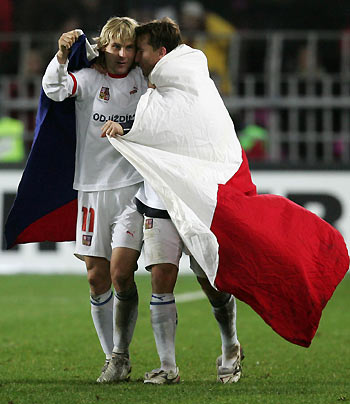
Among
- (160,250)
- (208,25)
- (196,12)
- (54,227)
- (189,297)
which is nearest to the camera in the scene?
(160,250)

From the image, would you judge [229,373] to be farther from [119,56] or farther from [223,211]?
[119,56]

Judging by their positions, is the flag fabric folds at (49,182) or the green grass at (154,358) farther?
the flag fabric folds at (49,182)

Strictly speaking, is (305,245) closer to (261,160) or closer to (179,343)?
(179,343)

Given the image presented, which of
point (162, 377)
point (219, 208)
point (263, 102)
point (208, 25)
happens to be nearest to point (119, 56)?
point (219, 208)

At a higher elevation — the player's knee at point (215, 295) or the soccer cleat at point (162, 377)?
the player's knee at point (215, 295)

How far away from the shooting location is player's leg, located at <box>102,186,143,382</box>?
5.73m

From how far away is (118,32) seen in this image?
5719 mm

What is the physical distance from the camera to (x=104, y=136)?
572cm

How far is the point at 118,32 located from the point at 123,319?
1.62 m

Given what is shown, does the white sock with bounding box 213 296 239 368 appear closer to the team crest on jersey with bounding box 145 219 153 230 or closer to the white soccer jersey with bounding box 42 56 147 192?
the team crest on jersey with bounding box 145 219 153 230

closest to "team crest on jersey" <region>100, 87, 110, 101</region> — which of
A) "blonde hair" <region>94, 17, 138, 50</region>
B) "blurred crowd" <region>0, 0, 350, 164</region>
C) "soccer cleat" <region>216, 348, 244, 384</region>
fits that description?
"blonde hair" <region>94, 17, 138, 50</region>

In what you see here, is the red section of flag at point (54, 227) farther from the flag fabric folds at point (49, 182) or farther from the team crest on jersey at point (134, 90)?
the team crest on jersey at point (134, 90)

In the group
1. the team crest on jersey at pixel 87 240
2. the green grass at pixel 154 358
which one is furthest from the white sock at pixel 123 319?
the team crest on jersey at pixel 87 240

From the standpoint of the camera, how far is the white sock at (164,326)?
562 cm
